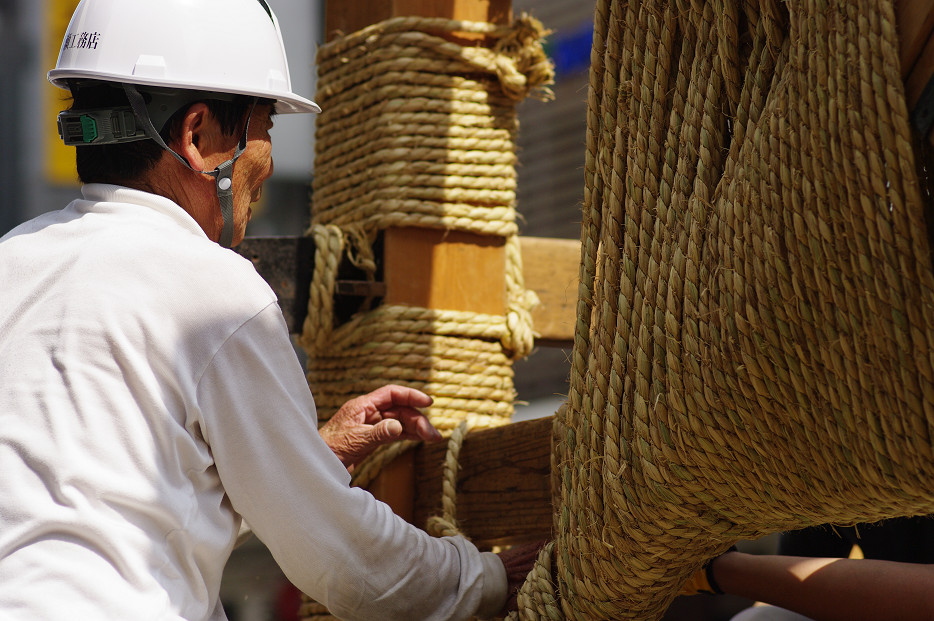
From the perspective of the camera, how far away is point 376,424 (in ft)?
5.79

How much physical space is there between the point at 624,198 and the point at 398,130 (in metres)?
0.75

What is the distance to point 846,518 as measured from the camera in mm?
1085

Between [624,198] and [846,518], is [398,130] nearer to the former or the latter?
[624,198]

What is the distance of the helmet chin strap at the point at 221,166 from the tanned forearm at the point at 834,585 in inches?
39.2

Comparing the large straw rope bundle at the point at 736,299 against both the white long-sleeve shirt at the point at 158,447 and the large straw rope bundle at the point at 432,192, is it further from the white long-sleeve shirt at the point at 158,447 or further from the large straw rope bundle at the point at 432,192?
the large straw rope bundle at the point at 432,192

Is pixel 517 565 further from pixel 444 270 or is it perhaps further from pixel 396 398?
pixel 444 270

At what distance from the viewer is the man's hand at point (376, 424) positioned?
1751mm

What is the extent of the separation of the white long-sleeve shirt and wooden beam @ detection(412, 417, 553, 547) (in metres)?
0.21

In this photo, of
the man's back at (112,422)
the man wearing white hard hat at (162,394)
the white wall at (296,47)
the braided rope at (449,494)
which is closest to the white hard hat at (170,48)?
the man wearing white hard hat at (162,394)

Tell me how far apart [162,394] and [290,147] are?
19.9ft

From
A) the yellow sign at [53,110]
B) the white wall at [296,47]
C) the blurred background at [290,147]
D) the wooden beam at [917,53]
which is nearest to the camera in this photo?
the wooden beam at [917,53]

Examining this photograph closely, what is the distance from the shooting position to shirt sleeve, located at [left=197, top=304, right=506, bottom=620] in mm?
1363

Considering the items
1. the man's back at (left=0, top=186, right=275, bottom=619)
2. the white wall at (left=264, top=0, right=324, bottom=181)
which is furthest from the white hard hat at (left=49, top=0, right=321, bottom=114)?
the white wall at (left=264, top=0, right=324, bottom=181)

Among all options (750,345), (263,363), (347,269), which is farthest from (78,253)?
(750,345)
